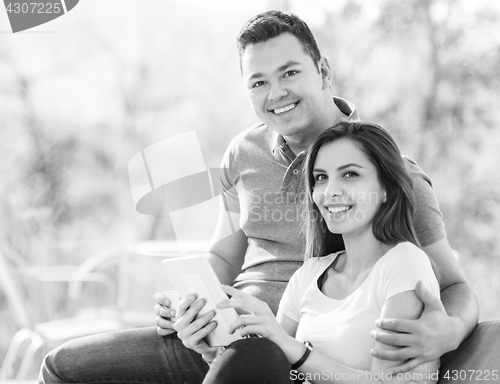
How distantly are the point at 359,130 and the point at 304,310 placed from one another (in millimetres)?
340

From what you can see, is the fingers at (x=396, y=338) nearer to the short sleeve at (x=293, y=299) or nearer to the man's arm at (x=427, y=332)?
the man's arm at (x=427, y=332)

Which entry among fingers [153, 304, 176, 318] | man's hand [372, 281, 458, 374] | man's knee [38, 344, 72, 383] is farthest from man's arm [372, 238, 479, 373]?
man's knee [38, 344, 72, 383]

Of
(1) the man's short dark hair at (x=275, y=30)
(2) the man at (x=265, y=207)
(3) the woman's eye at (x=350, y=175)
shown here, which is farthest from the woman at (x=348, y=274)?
(1) the man's short dark hair at (x=275, y=30)

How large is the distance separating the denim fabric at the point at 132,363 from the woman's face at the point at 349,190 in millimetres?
438

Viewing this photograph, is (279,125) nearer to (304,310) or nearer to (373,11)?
(304,310)

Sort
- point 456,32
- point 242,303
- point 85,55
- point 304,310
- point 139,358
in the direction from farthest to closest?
point 85,55, point 456,32, point 139,358, point 304,310, point 242,303

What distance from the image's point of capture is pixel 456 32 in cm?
307

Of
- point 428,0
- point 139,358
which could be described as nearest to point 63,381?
point 139,358

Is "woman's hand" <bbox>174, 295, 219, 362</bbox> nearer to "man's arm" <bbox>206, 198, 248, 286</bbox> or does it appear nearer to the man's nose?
"man's arm" <bbox>206, 198, 248, 286</bbox>

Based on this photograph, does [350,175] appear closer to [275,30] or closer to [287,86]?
A: [287,86]

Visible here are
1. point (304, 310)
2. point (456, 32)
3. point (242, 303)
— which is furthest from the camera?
point (456, 32)

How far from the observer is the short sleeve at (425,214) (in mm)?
1170

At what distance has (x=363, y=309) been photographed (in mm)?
1025

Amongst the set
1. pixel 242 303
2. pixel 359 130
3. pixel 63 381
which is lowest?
pixel 63 381
